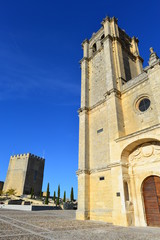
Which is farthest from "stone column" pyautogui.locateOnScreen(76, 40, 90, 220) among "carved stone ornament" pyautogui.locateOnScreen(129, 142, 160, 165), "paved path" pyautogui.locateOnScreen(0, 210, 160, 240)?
"carved stone ornament" pyautogui.locateOnScreen(129, 142, 160, 165)

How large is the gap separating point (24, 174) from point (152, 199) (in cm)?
4379

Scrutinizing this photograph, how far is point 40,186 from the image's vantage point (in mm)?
51344

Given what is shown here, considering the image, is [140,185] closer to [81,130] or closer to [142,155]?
[142,155]

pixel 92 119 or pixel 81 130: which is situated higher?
pixel 92 119

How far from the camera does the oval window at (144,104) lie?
41.4 feet

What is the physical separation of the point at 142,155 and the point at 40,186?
47.5 m

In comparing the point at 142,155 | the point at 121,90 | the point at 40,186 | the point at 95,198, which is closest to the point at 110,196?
the point at 95,198

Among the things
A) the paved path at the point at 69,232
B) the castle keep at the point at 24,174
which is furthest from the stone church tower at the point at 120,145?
the castle keep at the point at 24,174

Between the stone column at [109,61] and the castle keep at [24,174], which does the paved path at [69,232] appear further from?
the castle keep at [24,174]

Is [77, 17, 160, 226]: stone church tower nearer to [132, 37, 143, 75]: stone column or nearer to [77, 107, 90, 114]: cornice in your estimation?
[77, 107, 90, 114]: cornice

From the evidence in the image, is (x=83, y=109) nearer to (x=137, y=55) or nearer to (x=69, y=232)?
(x=137, y=55)

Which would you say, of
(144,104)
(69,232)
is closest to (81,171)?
(69,232)

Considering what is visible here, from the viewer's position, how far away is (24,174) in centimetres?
4703

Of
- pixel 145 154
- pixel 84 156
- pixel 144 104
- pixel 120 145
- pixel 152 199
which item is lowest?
pixel 152 199
